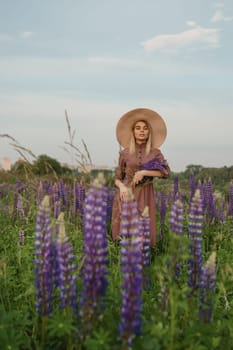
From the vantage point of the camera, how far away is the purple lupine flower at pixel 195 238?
3.52 meters

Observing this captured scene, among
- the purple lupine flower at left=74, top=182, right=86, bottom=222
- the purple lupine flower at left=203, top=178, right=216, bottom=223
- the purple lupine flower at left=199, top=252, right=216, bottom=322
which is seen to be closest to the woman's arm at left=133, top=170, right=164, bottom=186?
the purple lupine flower at left=74, top=182, right=86, bottom=222

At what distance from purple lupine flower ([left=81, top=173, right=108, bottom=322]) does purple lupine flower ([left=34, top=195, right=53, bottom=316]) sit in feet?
0.92

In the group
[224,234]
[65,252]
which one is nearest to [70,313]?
[65,252]

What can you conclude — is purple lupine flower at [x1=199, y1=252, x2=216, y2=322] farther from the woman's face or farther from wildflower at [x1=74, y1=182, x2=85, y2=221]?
wildflower at [x1=74, y1=182, x2=85, y2=221]

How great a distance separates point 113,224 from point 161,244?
2.79 feet

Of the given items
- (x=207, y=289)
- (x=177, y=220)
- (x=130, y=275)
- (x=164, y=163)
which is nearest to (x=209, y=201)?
(x=164, y=163)

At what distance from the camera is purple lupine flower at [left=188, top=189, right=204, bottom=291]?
3.52 meters

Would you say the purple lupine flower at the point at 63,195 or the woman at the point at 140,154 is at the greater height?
the woman at the point at 140,154

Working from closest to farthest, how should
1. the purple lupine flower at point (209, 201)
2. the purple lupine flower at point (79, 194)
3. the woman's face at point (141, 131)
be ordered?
the woman's face at point (141, 131) < the purple lupine flower at point (79, 194) < the purple lupine flower at point (209, 201)

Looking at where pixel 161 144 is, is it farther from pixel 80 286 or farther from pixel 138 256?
pixel 138 256

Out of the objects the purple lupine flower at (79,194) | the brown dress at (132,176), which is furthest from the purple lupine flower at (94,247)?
the purple lupine flower at (79,194)

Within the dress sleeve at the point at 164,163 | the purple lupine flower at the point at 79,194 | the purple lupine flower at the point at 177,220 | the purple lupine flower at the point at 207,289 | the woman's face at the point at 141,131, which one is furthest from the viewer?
the purple lupine flower at the point at 79,194

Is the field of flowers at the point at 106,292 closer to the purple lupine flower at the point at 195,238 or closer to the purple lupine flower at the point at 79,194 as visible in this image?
the purple lupine flower at the point at 195,238

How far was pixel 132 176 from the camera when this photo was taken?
7113mm
